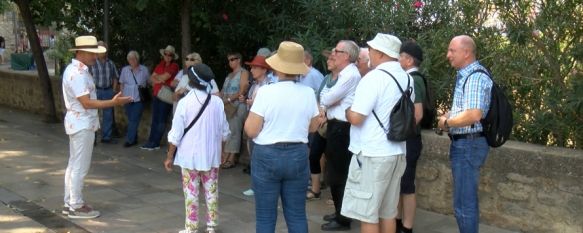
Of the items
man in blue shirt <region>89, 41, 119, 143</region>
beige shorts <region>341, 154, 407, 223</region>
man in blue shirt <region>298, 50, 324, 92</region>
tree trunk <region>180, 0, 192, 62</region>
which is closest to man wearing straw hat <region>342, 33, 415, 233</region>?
beige shorts <region>341, 154, 407, 223</region>

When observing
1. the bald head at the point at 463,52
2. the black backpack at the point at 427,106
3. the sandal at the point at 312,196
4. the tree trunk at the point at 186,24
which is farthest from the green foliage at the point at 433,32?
the sandal at the point at 312,196

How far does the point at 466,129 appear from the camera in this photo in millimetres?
4500

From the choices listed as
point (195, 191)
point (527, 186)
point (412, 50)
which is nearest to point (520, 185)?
point (527, 186)

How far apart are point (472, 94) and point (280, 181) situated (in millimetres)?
1397

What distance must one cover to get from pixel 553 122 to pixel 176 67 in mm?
5602

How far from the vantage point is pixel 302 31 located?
26.5 ft

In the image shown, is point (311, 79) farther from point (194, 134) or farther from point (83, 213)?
point (83, 213)

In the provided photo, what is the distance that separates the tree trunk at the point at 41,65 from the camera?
1198 cm

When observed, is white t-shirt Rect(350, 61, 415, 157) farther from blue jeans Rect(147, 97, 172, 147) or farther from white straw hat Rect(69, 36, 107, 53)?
blue jeans Rect(147, 97, 172, 147)

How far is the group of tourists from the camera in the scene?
4.32 m

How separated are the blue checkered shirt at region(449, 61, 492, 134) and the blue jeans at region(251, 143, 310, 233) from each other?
1086mm

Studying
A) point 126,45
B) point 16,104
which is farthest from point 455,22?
point 16,104

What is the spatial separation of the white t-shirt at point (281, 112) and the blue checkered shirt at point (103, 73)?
597 centimetres

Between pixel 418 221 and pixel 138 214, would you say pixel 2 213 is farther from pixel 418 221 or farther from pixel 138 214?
pixel 418 221
